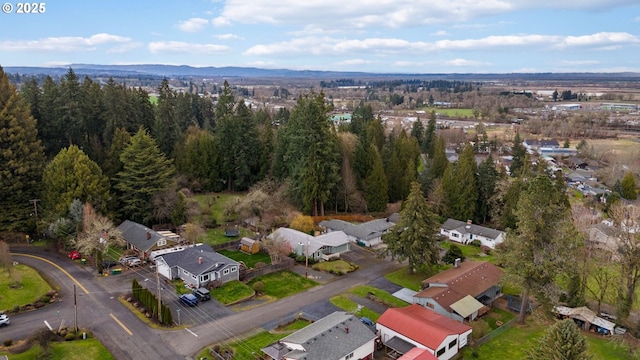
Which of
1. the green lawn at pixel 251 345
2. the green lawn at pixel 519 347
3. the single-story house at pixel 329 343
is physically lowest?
the green lawn at pixel 519 347

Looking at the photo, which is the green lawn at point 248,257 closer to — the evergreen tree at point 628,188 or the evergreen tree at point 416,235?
the evergreen tree at point 416,235

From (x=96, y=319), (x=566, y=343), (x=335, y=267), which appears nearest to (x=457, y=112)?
(x=335, y=267)

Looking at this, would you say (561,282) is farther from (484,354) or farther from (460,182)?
(460,182)

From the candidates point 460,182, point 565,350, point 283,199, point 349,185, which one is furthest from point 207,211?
point 565,350

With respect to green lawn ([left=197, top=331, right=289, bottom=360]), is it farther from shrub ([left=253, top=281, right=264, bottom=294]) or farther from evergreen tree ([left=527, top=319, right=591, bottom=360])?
evergreen tree ([left=527, top=319, right=591, bottom=360])

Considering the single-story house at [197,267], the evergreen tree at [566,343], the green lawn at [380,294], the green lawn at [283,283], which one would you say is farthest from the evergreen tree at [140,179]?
the evergreen tree at [566,343]
